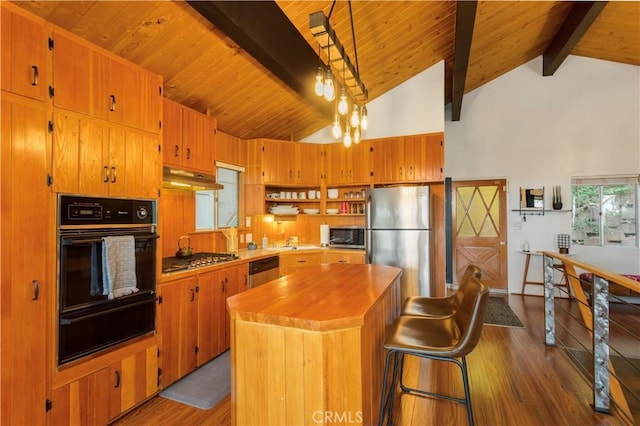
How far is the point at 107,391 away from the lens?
76.3 inches

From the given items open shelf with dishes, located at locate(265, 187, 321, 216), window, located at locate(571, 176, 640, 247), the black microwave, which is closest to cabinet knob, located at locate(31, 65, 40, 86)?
open shelf with dishes, located at locate(265, 187, 321, 216)

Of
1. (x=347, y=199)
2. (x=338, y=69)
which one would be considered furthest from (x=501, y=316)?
(x=338, y=69)

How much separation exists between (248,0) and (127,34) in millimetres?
906

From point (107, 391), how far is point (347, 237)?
10.3 ft

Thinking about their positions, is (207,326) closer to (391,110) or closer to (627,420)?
(627,420)

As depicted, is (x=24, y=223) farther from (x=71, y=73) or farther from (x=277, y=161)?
(x=277, y=161)

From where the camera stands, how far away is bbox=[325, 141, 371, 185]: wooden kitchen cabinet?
439 centimetres

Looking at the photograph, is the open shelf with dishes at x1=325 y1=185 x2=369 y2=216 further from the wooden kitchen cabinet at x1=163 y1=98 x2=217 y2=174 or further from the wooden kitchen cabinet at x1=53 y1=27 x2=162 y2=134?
the wooden kitchen cabinet at x1=53 y1=27 x2=162 y2=134

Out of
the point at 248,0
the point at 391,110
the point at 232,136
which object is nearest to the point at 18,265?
the point at 248,0

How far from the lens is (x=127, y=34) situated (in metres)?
2.16

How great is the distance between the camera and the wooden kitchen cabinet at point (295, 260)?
392 cm

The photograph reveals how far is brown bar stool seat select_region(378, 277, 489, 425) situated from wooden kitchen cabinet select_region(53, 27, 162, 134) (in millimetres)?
2294

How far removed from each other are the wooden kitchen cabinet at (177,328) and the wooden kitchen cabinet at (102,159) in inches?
30.9

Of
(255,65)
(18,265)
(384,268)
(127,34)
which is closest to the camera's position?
(18,265)
